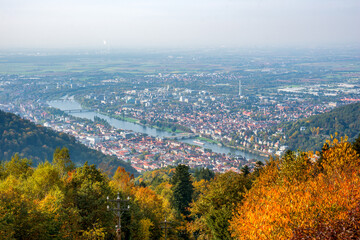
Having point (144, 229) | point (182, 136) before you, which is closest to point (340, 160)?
point (144, 229)

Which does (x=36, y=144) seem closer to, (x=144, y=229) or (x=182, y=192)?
(x=182, y=192)

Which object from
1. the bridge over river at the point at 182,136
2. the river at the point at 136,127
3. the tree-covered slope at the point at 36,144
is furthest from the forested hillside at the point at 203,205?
the bridge over river at the point at 182,136

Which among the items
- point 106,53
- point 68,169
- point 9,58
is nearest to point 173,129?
point 68,169

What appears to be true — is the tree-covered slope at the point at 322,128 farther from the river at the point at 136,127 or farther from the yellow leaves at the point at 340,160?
A: the yellow leaves at the point at 340,160

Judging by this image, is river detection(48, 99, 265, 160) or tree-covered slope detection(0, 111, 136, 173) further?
river detection(48, 99, 265, 160)

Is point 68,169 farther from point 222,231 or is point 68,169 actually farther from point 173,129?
point 173,129

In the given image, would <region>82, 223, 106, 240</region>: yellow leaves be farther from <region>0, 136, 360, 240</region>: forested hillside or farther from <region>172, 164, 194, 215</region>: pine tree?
<region>172, 164, 194, 215</region>: pine tree

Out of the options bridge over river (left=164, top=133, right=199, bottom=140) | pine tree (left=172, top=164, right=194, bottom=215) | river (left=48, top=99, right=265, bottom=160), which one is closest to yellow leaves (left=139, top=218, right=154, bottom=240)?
pine tree (left=172, top=164, right=194, bottom=215)
